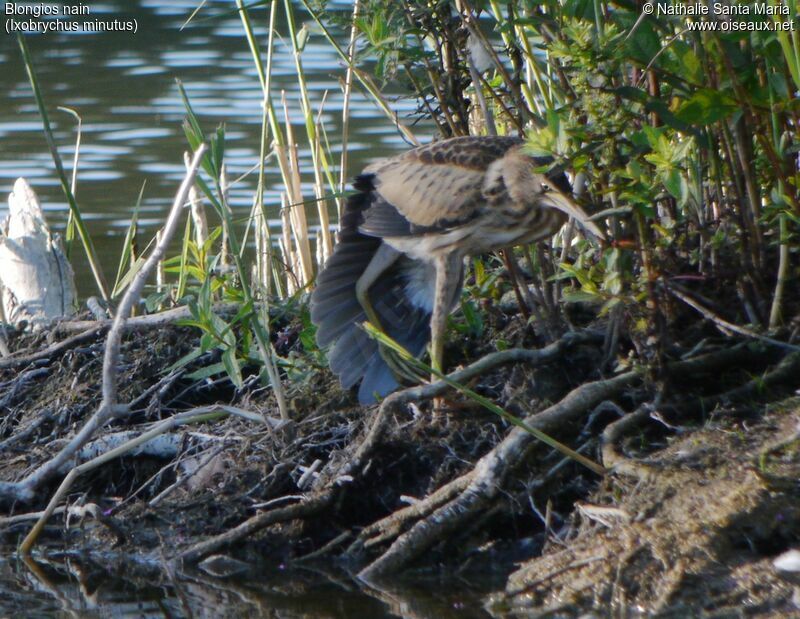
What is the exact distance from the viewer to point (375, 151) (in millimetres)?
10445

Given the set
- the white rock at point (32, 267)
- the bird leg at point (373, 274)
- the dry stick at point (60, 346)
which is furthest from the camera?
the white rock at point (32, 267)

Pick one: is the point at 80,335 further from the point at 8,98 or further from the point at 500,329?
the point at 8,98

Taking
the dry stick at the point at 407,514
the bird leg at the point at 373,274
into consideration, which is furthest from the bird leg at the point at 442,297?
the dry stick at the point at 407,514

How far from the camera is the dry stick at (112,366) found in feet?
12.6

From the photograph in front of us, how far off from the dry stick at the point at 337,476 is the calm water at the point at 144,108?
321 cm

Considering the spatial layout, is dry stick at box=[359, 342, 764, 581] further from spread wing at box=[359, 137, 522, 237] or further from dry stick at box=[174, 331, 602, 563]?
spread wing at box=[359, 137, 522, 237]

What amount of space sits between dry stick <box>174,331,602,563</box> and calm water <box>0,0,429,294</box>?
3.21 m

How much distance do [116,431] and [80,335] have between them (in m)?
0.57

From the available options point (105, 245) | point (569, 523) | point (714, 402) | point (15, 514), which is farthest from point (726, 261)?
point (105, 245)

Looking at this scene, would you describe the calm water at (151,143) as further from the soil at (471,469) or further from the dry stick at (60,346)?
the dry stick at (60,346)

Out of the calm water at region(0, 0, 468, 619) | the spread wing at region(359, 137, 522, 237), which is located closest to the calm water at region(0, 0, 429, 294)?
the calm water at region(0, 0, 468, 619)

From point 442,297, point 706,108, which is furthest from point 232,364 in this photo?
point 706,108

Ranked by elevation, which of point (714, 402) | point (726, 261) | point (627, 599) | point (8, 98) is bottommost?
point (627, 599)

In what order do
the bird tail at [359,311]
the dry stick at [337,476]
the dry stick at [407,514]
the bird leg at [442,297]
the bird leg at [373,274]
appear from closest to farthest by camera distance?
the dry stick at [407,514] < the dry stick at [337,476] < the bird leg at [442,297] < the bird tail at [359,311] < the bird leg at [373,274]
